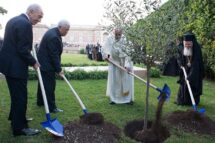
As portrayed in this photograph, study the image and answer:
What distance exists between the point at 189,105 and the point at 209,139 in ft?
7.91

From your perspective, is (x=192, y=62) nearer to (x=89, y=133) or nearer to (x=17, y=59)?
(x=89, y=133)

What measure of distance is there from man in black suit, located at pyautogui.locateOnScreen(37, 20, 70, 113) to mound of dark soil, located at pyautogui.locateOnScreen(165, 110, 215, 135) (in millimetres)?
2275

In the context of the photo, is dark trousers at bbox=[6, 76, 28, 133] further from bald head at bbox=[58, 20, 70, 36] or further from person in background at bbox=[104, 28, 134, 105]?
person in background at bbox=[104, 28, 134, 105]

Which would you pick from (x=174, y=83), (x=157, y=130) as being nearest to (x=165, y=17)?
(x=157, y=130)

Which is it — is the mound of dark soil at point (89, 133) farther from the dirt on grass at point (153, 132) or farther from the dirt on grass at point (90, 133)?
the dirt on grass at point (153, 132)

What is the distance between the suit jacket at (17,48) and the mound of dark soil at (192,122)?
100 inches

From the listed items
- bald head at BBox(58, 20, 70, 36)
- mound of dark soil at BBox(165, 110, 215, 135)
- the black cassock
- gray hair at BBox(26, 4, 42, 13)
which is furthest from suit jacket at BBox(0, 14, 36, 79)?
the black cassock

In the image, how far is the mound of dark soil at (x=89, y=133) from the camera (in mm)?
5016

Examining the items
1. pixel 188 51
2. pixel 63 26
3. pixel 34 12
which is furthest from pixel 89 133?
pixel 188 51

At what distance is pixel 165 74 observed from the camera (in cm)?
1436

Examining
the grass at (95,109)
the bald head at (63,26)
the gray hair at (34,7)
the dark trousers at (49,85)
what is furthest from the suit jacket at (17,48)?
the dark trousers at (49,85)

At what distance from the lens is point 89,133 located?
17.0 ft

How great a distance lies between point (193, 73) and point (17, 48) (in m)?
3.87

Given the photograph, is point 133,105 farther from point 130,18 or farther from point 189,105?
point 130,18
